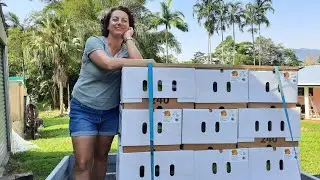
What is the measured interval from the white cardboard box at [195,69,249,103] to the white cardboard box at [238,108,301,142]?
119mm

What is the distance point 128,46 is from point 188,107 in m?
0.61

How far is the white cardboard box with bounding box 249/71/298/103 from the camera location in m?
2.99

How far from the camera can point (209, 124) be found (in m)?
2.91

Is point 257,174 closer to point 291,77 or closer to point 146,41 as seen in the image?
point 291,77

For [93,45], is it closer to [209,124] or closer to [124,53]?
[124,53]

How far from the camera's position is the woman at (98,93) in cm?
300

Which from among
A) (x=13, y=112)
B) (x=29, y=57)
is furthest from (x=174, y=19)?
(x=13, y=112)

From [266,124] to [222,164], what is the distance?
0.42 metres

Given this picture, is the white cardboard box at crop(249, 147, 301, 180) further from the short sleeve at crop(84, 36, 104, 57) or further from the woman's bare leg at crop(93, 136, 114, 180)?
the short sleeve at crop(84, 36, 104, 57)

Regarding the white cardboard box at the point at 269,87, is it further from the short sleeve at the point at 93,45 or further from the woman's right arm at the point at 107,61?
the short sleeve at the point at 93,45

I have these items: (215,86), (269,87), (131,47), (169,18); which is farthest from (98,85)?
(169,18)

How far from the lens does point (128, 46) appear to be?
303 cm

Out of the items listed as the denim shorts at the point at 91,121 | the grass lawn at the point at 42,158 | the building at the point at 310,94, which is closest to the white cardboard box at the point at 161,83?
the denim shorts at the point at 91,121

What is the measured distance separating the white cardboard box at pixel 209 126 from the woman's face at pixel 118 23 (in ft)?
2.48
